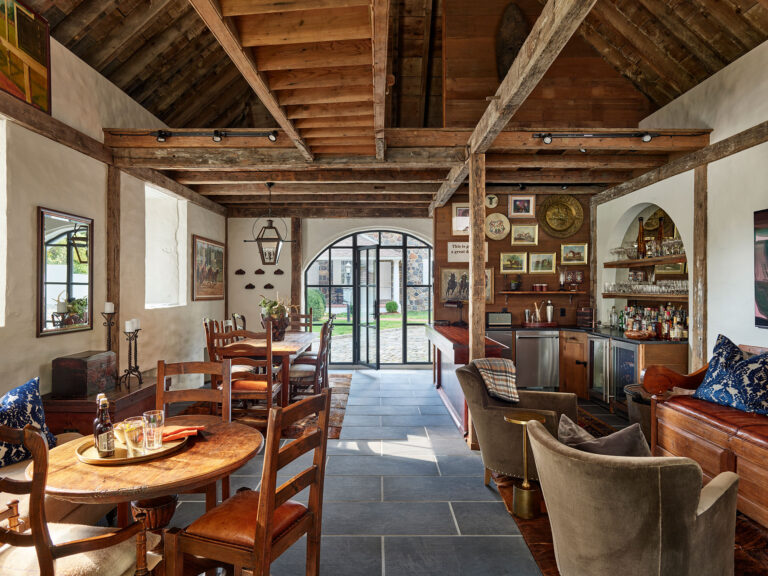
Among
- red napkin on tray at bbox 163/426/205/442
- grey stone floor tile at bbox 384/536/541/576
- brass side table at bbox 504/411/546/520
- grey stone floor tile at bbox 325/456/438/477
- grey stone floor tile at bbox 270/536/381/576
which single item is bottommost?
grey stone floor tile at bbox 270/536/381/576

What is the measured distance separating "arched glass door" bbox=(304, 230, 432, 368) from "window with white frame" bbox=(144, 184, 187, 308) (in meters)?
2.55

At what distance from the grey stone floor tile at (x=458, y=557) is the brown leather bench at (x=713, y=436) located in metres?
1.34

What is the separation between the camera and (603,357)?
569cm

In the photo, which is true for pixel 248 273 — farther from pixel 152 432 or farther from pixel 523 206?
pixel 152 432

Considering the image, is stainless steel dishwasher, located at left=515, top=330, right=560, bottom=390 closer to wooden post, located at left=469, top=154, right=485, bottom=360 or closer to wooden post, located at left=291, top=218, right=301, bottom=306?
wooden post, located at left=469, top=154, right=485, bottom=360

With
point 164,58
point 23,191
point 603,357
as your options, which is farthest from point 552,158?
point 23,191

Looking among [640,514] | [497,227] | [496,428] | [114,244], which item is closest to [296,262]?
[497,227]

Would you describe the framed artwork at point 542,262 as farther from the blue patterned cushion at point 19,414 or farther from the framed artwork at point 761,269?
the blue patterned cushion at point 19,414

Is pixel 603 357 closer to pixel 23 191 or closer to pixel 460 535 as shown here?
pixel 460 535

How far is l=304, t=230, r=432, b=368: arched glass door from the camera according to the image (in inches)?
328

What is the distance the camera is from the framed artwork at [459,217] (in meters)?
6.95

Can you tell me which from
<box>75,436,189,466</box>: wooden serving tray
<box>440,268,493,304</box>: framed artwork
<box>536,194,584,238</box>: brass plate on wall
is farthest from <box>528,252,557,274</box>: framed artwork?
<box>75,436,189,466</box>: wooden serving tray

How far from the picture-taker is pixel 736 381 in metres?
3.06

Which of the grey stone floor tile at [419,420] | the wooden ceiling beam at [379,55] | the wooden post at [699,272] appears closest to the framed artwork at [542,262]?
the wooden post at [699,272]
